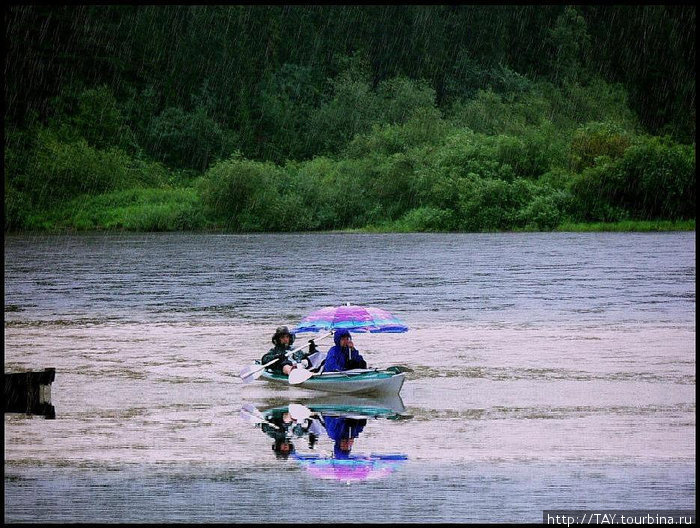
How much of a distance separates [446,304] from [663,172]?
41417 millimetres

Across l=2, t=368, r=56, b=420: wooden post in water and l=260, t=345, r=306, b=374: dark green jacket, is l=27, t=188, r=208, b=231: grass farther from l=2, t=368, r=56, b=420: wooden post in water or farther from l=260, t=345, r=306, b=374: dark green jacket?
l=2, t=368, r=56, b=420: wooden post in water

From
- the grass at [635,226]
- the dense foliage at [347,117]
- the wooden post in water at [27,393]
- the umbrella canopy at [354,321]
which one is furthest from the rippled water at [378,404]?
the dense foliage at [347,117]

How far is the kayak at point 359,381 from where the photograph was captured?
19.2m

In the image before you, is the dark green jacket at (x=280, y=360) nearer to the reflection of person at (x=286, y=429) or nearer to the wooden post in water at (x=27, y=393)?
the reflection of person at (x=286, y=429)

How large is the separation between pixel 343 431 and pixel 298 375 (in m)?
3.03

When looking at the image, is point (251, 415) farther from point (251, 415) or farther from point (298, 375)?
point (298, 375)

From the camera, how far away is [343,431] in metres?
16.8

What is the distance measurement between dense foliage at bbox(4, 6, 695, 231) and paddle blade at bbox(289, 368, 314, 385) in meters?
56.9

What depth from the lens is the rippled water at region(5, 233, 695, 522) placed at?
13266 mm

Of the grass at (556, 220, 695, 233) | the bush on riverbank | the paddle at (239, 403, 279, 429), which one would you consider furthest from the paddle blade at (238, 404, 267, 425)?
the grass at (556, 220, 695, 233)

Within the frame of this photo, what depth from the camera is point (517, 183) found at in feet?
250

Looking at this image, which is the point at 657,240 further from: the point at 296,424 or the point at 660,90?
the point at 296,424

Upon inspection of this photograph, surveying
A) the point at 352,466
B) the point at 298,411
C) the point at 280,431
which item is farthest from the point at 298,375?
the point at 352,466

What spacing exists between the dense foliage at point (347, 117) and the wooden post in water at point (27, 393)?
58734 mm
